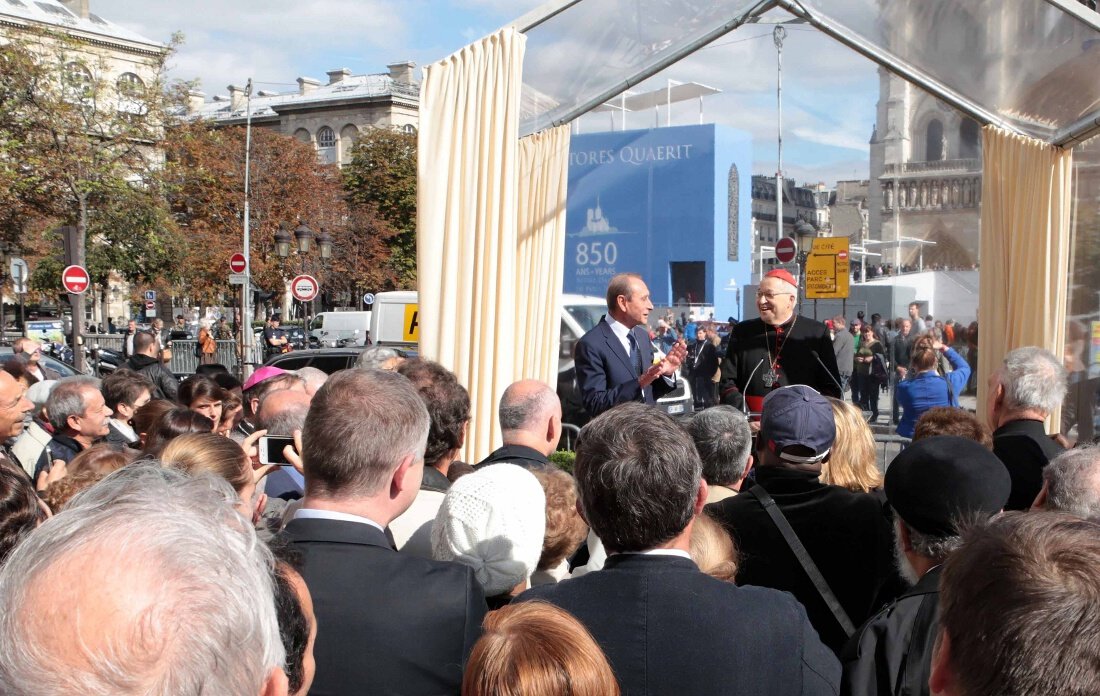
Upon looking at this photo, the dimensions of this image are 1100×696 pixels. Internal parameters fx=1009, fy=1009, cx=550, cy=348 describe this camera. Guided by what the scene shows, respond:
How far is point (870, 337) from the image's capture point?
2128 cm

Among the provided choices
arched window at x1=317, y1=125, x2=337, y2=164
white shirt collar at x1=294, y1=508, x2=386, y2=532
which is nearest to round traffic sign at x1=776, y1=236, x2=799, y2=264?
white shirt collar at x1=294, y1=508, x2=386, y2=532

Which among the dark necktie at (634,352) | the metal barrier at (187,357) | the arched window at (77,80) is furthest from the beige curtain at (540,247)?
the arched window at (77,80)

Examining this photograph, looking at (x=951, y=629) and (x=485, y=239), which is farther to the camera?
(x=485, y=239)

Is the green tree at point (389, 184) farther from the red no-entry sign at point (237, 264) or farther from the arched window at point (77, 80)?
the red no-entry sign at point (237, 264)

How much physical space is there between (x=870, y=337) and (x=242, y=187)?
107 feet

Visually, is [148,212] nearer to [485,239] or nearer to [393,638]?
[485,239]

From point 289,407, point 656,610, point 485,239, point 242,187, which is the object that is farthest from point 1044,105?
point 242,187

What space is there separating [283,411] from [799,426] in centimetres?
209

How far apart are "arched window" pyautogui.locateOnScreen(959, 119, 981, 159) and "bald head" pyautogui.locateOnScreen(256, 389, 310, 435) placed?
246 inches

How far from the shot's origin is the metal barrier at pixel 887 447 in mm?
8234

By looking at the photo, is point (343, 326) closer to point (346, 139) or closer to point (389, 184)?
point (389, 184)

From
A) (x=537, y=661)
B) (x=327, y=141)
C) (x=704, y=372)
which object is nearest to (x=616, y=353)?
(x=537, y=661)

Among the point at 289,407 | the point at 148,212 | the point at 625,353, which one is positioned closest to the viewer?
the point at 289,407

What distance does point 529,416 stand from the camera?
3824 mm
